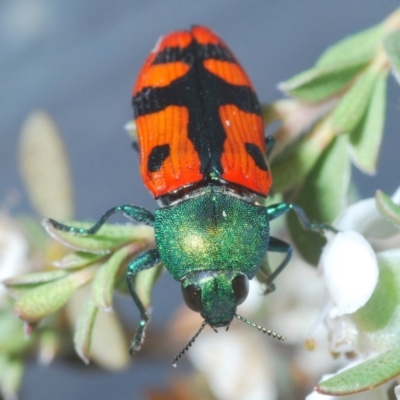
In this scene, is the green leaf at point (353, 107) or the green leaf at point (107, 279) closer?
the green leaf at point (107, 279)

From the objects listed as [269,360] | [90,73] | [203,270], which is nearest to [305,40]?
[90,73]

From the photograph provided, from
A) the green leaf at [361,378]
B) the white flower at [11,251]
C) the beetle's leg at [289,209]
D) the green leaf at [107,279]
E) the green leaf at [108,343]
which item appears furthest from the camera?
the white flower at [11,251]

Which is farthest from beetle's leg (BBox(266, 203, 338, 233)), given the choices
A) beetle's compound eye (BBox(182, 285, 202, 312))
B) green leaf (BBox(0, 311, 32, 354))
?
green leaf (BBox(0, 311, 32, 354))

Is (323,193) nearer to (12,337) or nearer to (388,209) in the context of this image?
(388,209)

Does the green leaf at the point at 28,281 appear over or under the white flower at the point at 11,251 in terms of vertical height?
over

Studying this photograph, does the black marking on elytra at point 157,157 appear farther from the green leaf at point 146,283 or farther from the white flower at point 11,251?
the white flower at point 11,251

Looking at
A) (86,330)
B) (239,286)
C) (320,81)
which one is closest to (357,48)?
(320,81)

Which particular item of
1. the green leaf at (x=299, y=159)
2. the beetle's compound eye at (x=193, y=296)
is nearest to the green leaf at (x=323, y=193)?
the green leaf at (x=299, y=159)

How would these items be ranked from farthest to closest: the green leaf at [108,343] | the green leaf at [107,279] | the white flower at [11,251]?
the white flower at [11,251] < the green leaf at [108,343] < the green leaf at [107,279]
